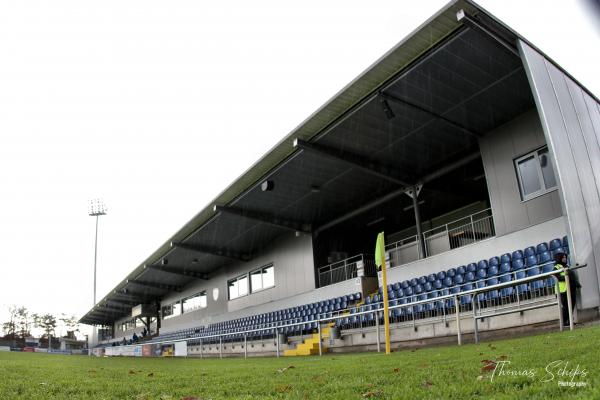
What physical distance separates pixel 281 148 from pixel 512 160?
6.98 metres

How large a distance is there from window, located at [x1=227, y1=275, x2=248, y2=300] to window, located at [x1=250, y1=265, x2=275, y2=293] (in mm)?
804

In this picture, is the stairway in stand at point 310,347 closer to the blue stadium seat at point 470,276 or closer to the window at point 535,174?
the blue stadium seat at point 470,276

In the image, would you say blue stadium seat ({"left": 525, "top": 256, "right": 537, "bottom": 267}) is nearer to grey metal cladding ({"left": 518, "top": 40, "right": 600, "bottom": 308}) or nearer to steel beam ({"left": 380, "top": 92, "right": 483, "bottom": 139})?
grey metal cladding ({"left": 518, "top": 40, "right": 600, "bottom": 308})

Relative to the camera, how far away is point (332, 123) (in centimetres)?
1402

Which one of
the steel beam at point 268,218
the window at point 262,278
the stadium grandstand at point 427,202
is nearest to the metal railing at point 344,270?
the stadium grandstand at point 427,202

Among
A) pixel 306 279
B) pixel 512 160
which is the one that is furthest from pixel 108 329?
pixel 512 160

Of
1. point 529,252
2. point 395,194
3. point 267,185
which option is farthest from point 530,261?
point 267,185

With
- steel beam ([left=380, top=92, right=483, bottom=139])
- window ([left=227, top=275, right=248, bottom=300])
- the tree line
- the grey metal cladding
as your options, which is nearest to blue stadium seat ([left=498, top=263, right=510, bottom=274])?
the grey metal cladding

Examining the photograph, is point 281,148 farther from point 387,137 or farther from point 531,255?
point 531,255

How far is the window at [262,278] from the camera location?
1042 inches

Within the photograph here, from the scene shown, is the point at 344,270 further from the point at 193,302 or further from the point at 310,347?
the point at 193,302

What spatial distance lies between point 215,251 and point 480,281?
18.1m

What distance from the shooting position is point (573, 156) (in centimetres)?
1077

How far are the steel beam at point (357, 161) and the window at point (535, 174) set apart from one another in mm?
4263
